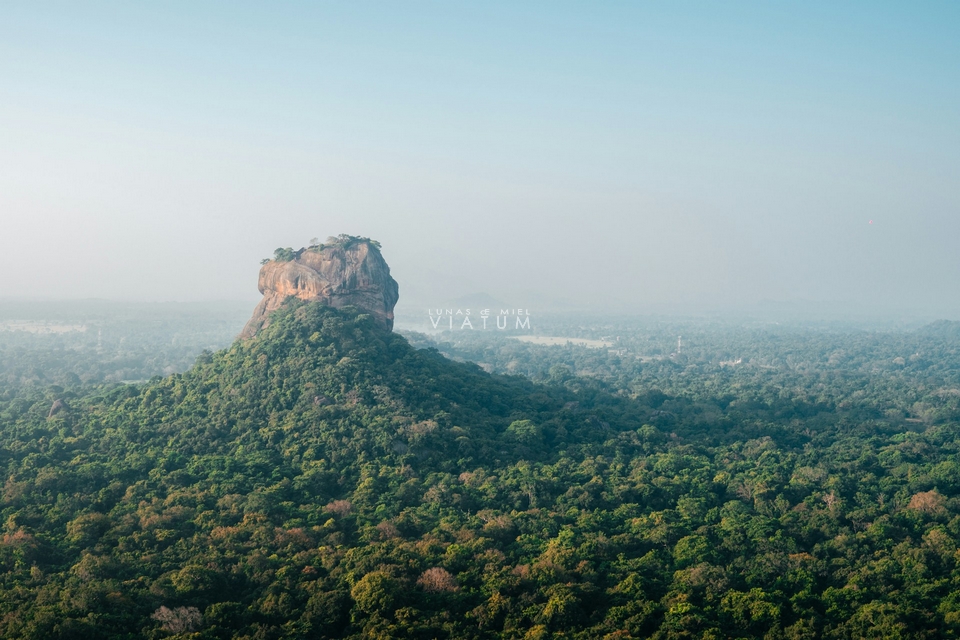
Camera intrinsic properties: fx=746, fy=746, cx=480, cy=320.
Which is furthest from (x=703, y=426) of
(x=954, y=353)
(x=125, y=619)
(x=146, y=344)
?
(x=146, y=344)

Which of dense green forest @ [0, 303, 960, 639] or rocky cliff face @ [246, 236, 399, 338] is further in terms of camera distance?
rocky cliff face @ [246, 236, 399, 338]

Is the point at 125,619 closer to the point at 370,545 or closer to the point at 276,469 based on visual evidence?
the point at 370,545

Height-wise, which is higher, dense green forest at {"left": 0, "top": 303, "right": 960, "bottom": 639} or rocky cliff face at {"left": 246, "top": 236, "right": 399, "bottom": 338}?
rocky cliff face at {"left": 246, "top": 236, "right": 399, "bottom": 338}

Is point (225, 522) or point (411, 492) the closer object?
point (225, 522)

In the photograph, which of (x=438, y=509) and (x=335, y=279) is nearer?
(x=438, y=509)
